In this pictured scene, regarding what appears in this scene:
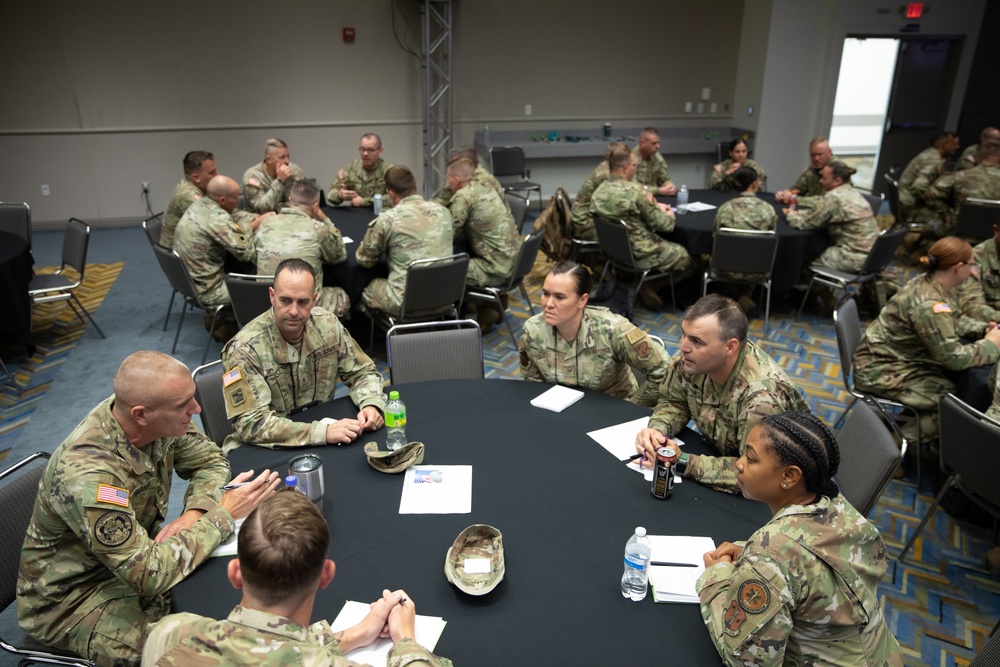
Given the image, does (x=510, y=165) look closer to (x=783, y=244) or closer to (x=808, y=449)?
(x=783, y=244)

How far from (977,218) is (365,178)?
21.3 feet

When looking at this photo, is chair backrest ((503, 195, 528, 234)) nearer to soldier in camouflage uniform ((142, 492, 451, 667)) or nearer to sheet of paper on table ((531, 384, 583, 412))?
sheet of paper on table ((531, 384, 583, 412))

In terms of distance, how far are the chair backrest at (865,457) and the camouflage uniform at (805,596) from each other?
26.6 inches

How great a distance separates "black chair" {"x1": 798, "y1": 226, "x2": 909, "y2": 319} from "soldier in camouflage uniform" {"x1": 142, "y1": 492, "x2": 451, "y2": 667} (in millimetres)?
5351

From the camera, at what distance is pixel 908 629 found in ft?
9.22

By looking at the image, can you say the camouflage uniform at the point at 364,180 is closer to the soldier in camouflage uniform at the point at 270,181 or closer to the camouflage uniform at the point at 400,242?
the soldier in camouflage uniform at the point at 270,181

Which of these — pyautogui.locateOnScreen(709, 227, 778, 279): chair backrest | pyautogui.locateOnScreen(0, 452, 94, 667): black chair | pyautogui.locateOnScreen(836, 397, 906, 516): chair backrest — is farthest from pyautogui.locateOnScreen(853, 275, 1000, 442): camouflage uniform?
pyautogui.locateOnScreen(0, 452, 94, 667): black chair

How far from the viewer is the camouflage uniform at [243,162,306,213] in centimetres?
625

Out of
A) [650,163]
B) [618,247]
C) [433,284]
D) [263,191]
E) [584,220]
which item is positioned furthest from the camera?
[650,163]

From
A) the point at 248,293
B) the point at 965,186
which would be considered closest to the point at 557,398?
the point at 248,293

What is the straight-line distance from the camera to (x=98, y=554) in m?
1.90

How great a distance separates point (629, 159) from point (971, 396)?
3.67 meters

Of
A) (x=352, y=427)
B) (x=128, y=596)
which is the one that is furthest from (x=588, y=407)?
(x=128, y=596)

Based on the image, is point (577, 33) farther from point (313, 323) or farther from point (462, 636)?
point (462, 636)
